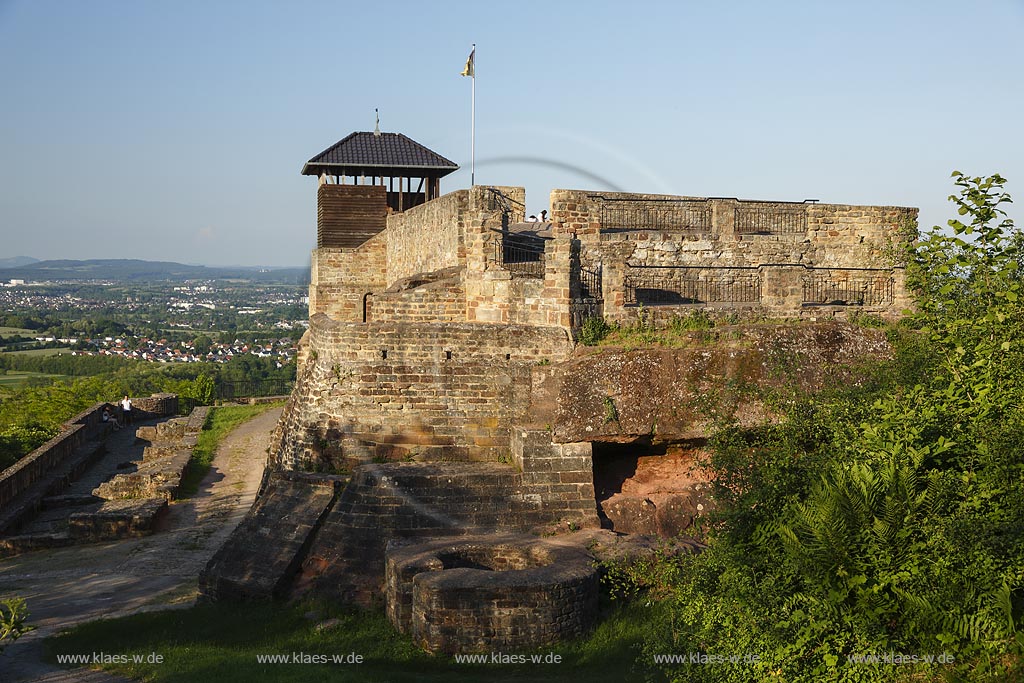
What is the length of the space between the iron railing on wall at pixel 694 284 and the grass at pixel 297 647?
1030cm

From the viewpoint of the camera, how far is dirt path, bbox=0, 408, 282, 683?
596 inches

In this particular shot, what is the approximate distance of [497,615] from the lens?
42.5ft

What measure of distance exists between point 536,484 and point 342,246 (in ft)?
54.0

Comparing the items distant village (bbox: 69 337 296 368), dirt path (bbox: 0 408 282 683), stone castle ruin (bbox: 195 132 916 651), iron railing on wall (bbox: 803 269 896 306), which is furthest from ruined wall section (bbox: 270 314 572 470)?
distant village (bbox: 69 337 296 368)

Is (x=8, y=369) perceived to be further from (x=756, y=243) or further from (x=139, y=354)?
(x=756, y=243)

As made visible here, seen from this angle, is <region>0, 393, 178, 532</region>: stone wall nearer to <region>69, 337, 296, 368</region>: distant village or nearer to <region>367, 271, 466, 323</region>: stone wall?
<region>367, 271, 466, 323</region>: stone wall

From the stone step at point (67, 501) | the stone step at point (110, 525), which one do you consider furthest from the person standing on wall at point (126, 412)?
the stone step at point (110, 525)

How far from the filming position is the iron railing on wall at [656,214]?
2606cm

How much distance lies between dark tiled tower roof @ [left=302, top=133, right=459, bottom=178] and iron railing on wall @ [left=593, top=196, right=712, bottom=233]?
747cm

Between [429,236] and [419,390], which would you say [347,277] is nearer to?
[429,236]

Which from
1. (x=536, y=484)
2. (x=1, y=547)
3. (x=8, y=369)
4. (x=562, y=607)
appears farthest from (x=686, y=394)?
(x=8, y=369)

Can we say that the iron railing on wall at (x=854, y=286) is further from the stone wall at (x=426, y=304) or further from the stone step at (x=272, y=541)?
the stone step at (x=272, y=541)

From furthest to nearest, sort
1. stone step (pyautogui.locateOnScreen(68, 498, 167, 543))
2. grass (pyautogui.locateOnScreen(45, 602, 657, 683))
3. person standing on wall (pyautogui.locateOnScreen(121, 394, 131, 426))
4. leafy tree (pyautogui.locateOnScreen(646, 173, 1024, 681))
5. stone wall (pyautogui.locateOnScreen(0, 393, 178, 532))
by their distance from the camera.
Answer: person standing on wall (pyautogui.locateOnScreen(121, 394, 131, 426)) < stone wall (pyautogui.locateOnScreen(0, 393, 178, 532)) < stone step (pyautogui.locateOnScreen(68, 498, 167, 543)) < grass (pyautogui.locateOnScreen(45, 602, 657, 683)) < leafy tree (pyautogui.locateOnScreen(646, 173, 1024, 681))

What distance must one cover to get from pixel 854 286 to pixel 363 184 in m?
15.1
